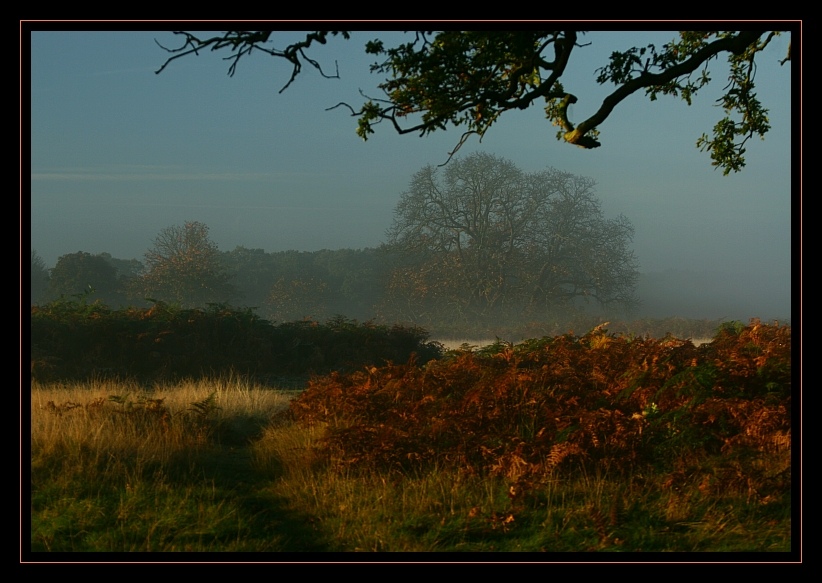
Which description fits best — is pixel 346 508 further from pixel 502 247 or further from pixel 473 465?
pixel 502 247

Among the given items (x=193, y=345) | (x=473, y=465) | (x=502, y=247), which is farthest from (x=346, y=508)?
(x=502, y=247)

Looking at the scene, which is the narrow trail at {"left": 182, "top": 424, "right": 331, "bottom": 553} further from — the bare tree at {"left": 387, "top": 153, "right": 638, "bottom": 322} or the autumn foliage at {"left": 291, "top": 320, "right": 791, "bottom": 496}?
the bare tree at {"left": 387, "top": 153, "right": 638, "bottom": 322}

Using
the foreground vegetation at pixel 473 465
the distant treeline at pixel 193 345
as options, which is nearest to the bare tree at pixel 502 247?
the distant treeline at pixel 193 345

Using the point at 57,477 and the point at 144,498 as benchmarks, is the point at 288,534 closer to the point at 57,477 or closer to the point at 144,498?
the point at 144,498

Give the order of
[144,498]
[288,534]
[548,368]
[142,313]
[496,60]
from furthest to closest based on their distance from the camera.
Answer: [142,313], [496,60], [548,368], [144,498], [288,534]

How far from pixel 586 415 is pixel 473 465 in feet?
4.01

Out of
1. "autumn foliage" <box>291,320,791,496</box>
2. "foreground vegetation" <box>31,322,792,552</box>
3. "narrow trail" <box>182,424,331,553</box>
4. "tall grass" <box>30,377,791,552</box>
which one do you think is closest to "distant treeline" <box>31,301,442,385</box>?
"narrow trail" <box>182,424,331,553</box>

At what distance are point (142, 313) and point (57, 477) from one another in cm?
1174

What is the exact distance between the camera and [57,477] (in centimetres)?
713

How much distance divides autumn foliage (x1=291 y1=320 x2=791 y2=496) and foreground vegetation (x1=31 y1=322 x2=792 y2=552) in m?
0.02

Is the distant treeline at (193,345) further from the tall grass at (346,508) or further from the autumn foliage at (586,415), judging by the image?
the tall grass at (346,508)

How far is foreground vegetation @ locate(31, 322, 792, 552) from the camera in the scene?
5.94 metres

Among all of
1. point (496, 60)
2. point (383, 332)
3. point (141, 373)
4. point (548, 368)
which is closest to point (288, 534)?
point (548, 368)

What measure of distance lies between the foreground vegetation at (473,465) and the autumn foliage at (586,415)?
20 millimetres
